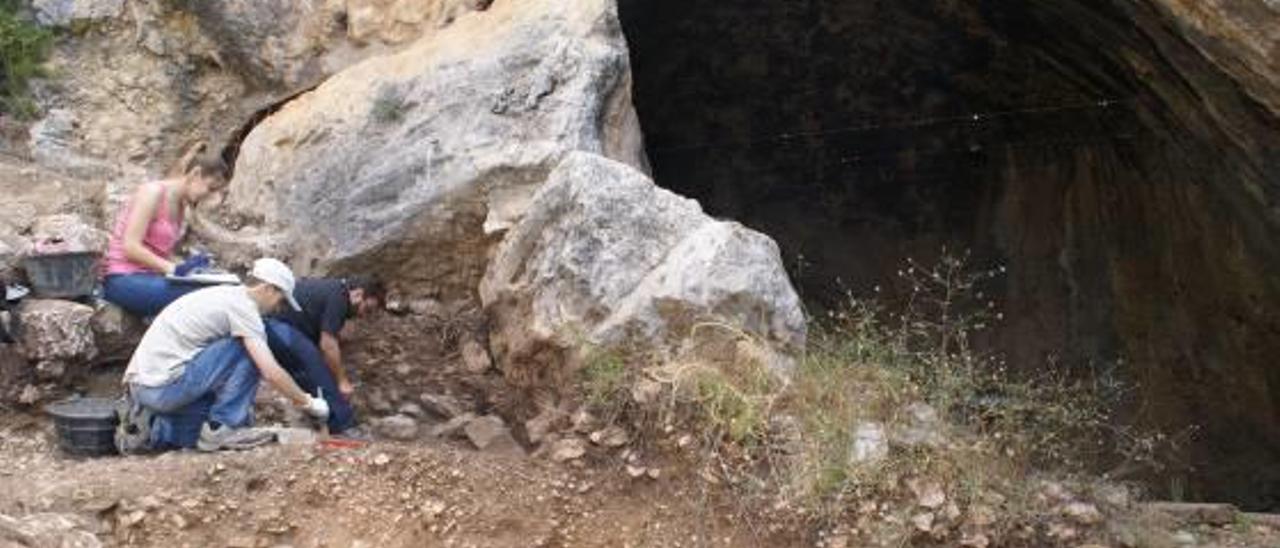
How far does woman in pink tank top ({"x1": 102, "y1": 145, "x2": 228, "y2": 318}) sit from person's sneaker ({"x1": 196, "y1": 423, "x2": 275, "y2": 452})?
0.71 m

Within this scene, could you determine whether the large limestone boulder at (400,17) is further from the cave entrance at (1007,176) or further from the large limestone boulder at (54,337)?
the large limestone boulder at (54,337)

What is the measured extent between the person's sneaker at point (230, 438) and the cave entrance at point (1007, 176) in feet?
13.3

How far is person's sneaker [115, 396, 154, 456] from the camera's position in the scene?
592cm

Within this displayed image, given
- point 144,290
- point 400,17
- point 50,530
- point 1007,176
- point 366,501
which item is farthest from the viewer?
point 1007,176

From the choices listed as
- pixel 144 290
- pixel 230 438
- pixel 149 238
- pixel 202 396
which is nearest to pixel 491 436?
pixel 230 438

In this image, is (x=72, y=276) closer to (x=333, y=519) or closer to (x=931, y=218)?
(x=333, y=519)

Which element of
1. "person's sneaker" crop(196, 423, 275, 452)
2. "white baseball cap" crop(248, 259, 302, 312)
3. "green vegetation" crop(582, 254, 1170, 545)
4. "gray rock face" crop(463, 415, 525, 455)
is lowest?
"gray rock face" crop(463, 415, 525, 455)

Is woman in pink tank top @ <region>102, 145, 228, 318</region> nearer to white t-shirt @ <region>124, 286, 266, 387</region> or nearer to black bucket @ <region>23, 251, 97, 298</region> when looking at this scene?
black bucket @ <region>23, 251, 97, 298</region>

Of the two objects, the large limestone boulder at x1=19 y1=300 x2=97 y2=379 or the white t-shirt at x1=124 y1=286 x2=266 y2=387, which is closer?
the white t-shirt at x1=124 y1=286 x2=266 y2=387

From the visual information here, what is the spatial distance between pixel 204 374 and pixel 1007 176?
6249 mm

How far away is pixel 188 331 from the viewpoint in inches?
231

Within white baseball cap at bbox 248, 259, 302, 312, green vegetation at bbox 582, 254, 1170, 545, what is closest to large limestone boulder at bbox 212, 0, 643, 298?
white baseball cap at bbox 248, 259, 302, 312

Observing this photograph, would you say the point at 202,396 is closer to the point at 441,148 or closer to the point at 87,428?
the point at 87,428

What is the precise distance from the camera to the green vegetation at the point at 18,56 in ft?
24.7
